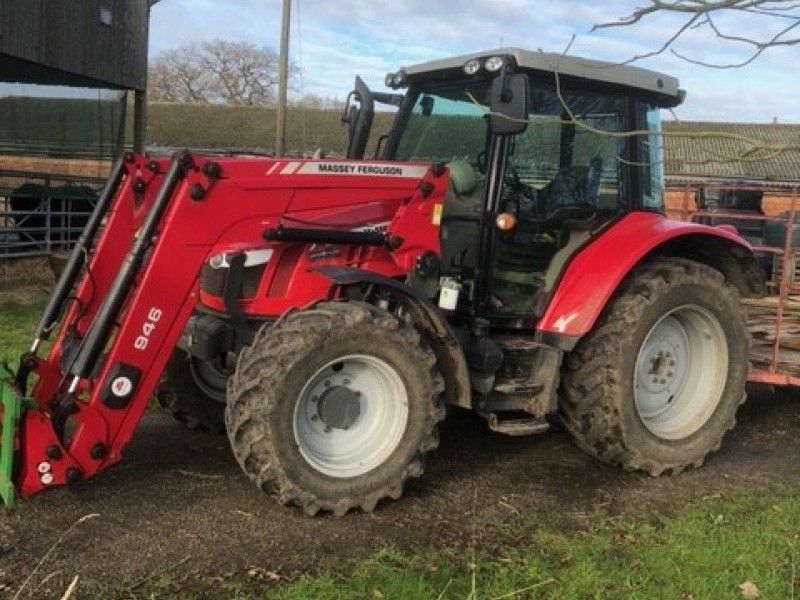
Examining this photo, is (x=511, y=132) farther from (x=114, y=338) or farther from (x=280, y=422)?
(x=114, y=338)

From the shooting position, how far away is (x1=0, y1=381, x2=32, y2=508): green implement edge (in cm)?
379

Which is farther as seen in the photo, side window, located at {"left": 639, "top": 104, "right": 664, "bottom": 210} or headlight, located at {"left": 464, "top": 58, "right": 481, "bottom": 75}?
side window, located at {"left": 639, "top": 104, "right": 664, "bottom": 210}

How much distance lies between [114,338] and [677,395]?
3313 millimetres

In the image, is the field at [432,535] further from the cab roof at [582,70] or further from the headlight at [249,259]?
the cab roof at [582,70]

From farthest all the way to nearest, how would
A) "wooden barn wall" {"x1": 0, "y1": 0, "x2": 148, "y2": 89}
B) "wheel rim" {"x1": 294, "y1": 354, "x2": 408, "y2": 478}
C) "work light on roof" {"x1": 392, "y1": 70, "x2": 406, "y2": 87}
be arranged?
"wooden barn wall" {"x1": 0, "y1": 0, "x2": 148, "y2": 89}
"work light on roof" {"x1": 392, "y1": 70, "x2": 406, "y2": 87}
"wheel rim" {"x1": 294, "y1": 354, "x2": 408, "y2": 478}

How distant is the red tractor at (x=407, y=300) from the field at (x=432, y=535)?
230mm

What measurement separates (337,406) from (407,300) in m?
0.64

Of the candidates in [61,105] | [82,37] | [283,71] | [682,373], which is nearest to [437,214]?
Answer: [682,373]

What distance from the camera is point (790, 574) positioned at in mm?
3848

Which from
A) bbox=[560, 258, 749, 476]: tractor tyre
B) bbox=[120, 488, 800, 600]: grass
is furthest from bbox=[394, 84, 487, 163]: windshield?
bbox=[120, 488, 800, 600]: grass

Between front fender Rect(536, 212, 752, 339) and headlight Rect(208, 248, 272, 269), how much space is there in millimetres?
1564

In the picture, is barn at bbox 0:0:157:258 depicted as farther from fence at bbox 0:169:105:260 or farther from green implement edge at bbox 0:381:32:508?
green implement edge at bbox 0:381:32:508

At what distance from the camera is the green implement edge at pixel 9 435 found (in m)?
3.79

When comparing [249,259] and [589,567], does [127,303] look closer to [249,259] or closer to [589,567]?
[249,259]
